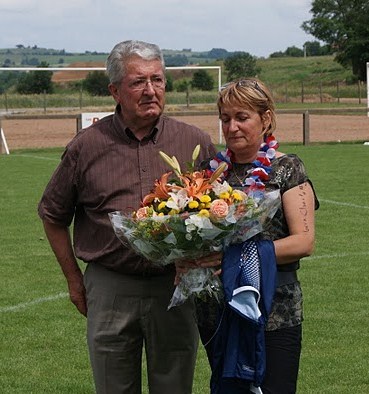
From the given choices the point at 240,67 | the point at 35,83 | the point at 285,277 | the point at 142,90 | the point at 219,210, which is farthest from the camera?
the point at 240,67

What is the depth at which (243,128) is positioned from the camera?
4516mm

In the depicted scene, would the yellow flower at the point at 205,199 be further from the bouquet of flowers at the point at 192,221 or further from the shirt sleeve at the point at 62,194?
the shirt sleeve at the point at 62,194

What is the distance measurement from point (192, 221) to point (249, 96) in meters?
0.64

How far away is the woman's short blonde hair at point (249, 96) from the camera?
14.8 feet

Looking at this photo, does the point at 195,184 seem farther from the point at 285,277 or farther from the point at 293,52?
the point at 293,52

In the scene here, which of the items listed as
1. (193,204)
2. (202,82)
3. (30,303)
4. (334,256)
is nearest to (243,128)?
(193,204)

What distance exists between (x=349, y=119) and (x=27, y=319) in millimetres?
35471

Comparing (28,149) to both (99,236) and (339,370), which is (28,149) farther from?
(99,236)

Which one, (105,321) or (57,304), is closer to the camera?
(105,321)

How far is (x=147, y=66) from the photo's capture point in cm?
475

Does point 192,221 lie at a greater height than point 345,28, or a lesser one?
lesser

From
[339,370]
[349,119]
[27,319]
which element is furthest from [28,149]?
[339,370]

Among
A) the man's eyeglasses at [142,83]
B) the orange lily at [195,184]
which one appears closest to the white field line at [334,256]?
the man's eyeglasses at [142,83]

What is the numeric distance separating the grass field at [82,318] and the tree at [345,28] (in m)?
59.8
